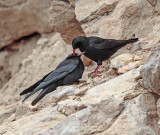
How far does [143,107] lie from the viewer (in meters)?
4.86

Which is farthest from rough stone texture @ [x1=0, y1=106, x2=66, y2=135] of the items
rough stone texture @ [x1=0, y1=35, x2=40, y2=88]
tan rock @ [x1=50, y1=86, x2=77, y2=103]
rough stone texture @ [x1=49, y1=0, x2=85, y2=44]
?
rough stone texture @ [x1=0, y1=35, x2=40, y2=88]

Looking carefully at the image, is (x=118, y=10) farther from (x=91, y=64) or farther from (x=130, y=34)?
(x=91, y=64)

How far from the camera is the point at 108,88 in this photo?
548cm

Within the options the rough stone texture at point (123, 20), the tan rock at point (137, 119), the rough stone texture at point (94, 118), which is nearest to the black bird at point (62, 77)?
the rough stone texture at point (123, 20)

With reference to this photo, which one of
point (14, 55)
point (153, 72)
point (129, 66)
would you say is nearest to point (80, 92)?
point (129, 66)

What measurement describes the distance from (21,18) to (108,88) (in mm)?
7223

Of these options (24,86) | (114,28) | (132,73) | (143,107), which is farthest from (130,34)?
(24,86)

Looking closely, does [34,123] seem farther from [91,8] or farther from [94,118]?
[91,8]

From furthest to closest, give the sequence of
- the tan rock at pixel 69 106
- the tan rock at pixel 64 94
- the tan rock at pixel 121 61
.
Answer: the tan rock at pixel 121 61, the tan rock at pixel 64 94, the tan rock at pixel 69 106

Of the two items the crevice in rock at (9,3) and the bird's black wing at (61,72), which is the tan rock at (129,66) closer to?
the bird's black wing at (61,72)

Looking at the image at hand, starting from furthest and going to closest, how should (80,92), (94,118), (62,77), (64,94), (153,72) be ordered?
(62,77), (64,94), (80,92), (94,118), (153,72)

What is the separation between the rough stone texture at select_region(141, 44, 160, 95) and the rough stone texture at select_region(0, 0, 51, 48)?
294 inches

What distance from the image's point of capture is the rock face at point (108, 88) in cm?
477

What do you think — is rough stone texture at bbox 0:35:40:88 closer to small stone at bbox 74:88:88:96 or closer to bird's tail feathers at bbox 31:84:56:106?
bird's tail feathers at bbox 31:84:56:106
